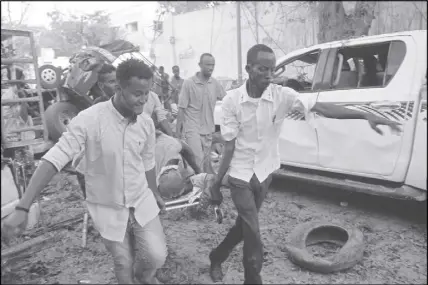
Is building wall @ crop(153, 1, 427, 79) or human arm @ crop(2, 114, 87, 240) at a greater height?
building wall @ crop(153, 1, 427, 79)

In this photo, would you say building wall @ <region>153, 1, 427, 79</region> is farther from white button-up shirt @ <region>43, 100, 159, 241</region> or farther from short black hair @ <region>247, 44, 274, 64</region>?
white button-up shirt @ <region>43, 100, 159, 241</region>

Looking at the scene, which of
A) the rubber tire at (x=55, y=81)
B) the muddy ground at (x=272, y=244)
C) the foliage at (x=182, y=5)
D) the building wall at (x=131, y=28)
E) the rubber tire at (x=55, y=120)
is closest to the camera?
the foliage at (x=182, y=5)

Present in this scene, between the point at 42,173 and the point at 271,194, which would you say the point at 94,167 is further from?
the point at 271,194

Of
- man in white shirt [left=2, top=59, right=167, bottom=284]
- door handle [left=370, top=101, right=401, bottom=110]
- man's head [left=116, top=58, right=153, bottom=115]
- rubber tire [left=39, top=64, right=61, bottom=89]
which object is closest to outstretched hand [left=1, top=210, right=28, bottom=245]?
man in white shirt [left=2, top=59, right=167, bottom=284]

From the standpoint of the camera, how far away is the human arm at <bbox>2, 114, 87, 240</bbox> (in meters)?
1.76

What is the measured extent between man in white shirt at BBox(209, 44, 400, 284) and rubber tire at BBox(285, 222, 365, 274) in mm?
692

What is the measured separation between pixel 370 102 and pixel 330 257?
4.84 ft

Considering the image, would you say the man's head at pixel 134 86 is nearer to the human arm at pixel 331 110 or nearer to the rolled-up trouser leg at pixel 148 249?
the rolled-up trouser leg at pixel 148 249

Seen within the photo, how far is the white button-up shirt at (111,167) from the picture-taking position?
7.21 ft

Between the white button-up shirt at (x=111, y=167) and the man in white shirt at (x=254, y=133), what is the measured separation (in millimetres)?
611

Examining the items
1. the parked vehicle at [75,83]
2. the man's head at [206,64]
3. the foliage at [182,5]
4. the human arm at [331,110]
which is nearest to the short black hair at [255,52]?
the human arm at [331,110]

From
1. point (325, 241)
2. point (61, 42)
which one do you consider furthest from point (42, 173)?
point (61, 42)

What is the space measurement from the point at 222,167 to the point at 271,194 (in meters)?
2.39

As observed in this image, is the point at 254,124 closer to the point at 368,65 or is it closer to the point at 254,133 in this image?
the point at 254,133
